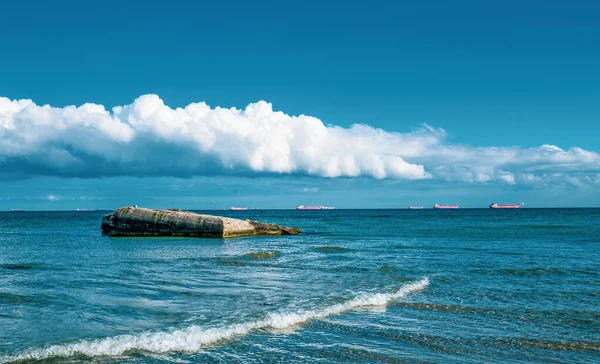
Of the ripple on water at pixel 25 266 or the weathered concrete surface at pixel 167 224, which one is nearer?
the ripple on water at pixel 25 266

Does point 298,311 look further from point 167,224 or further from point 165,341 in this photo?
point 167,224

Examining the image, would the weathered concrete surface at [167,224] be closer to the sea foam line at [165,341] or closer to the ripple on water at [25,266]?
the ripple on water at [25,266]

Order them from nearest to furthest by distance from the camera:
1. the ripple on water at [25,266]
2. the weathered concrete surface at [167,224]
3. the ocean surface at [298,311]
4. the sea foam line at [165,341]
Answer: the sea foam line at [165,341], the ocean surface at [298,311], the ripple on water at [25,266], the weathered concrete surface at [167,224]

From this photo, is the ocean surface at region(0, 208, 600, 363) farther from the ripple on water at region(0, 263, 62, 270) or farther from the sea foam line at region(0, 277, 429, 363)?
the ripple on water at region(0, 263, 62, 270)

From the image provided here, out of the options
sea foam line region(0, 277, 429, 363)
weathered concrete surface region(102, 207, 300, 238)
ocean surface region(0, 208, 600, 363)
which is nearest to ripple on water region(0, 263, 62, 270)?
ocean surface region(0, 208, 600, 363)

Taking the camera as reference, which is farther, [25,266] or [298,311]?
[25,266]

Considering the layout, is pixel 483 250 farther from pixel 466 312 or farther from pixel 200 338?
pixel 200 338

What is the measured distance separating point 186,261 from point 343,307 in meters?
12.0

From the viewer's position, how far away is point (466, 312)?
1174 centimetres

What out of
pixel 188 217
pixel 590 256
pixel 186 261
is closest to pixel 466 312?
pixel 186 261

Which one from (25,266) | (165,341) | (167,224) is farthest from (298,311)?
(167,224)

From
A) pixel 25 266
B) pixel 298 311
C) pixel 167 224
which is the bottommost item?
pixel 25 266

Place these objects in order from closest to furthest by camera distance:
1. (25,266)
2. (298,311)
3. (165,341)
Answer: (165,341) < (298,311) < (25,266)

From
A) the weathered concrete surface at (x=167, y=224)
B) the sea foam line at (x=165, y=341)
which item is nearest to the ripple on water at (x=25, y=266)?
the sea foam line at (x=165, y=341)
